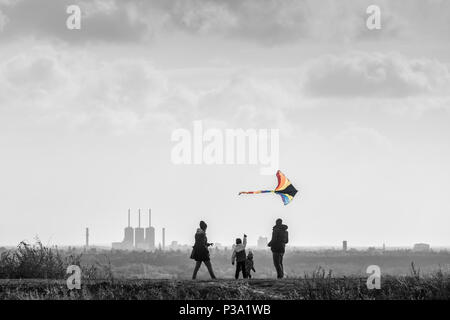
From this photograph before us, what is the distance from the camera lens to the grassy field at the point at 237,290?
18.2m

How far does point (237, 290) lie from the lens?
1852 cm

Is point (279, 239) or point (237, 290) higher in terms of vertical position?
point (279, 239)

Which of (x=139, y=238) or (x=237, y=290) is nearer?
(x=237, y=290)

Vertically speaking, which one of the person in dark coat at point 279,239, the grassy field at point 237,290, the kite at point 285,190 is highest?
the kite at point 285,190

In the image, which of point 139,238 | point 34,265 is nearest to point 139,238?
point 139,238

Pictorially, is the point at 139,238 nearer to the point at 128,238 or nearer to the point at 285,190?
the point at 128,238

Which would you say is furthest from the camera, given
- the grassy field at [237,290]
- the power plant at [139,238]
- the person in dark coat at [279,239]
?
the power plant at [139,238]

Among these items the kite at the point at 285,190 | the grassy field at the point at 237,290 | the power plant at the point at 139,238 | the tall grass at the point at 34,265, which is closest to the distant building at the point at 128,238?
the power plant at the point at 139,238

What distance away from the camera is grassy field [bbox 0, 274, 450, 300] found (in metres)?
18.2

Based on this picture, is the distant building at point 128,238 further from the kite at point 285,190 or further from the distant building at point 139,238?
the kite at point 285,190

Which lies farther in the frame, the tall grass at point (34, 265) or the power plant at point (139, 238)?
the power plant at point (139, 238)

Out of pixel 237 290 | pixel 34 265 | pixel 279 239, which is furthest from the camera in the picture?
pixel 34 265

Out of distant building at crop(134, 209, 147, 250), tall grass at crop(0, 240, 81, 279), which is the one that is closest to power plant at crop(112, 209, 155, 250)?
distant building at crop(134, 209, 147, 250)
